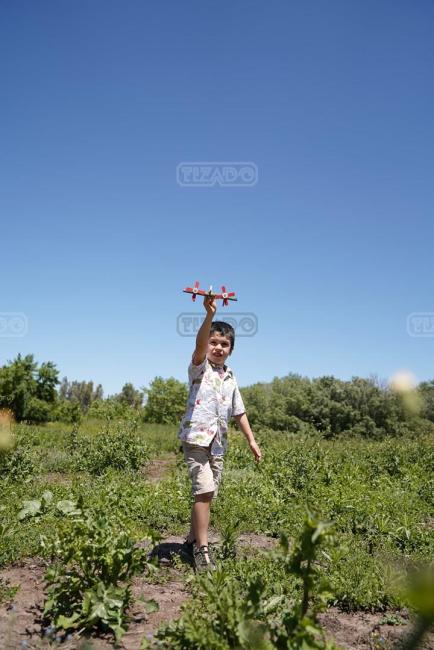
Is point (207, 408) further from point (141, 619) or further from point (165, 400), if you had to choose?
point (165, 400)

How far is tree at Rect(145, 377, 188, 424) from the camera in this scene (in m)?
18.7

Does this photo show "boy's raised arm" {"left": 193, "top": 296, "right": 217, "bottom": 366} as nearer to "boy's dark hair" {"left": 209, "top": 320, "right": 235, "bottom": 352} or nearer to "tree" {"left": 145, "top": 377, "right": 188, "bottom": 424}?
"boy's dark hair" {"left": 209, "top": 320, "right": 235, "bottom": 352}

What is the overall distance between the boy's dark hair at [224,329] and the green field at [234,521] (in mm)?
1515

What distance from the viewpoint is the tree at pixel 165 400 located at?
18719 millimetres

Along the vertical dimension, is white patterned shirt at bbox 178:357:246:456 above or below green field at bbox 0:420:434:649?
above

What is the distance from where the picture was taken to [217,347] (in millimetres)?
4234

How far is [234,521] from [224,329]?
2040mm

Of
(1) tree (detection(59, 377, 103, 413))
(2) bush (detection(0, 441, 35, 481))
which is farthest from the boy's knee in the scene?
(1) tree (detection(59, 377, 103, 413))

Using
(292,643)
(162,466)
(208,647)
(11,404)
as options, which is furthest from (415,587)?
(11,404)

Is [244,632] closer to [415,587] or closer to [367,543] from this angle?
[415,587]

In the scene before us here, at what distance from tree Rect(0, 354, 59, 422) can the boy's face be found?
13609 mm

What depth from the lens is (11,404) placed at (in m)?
16.6

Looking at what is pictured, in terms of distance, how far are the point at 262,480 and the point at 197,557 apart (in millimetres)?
3206

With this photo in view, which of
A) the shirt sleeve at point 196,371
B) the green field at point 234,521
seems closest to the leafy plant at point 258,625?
the green field at point 234,521
